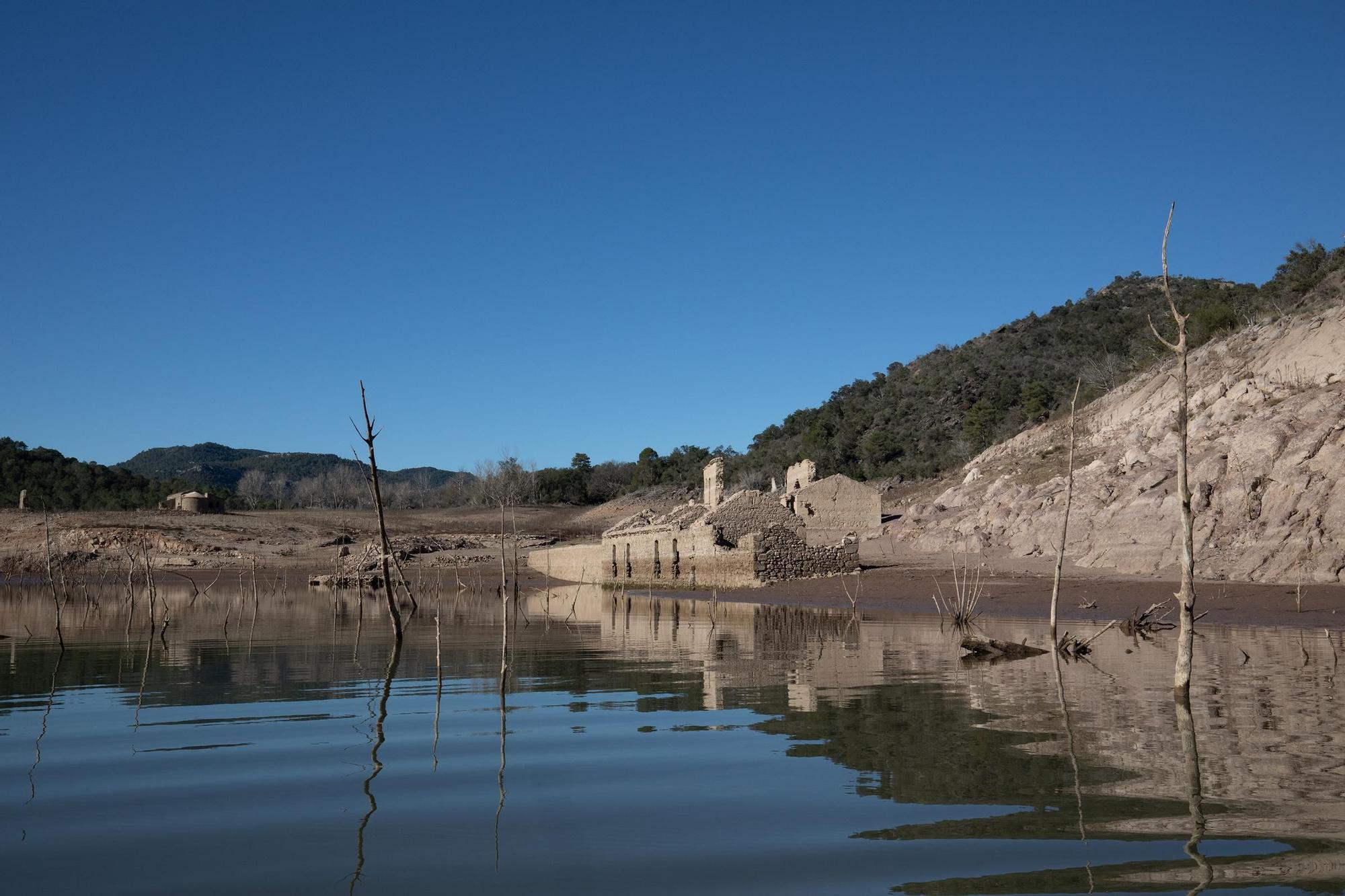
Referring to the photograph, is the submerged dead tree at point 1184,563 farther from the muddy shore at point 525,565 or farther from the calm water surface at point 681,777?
the muddy shore at point 525,565

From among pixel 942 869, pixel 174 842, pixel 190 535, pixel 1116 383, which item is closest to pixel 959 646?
pixel 942 869

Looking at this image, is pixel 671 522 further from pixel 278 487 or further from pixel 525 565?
pixel 278 487

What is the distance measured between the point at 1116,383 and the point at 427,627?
43.9 metres

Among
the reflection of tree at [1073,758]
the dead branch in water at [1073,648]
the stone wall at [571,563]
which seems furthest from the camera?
the stone wall at [571,563]

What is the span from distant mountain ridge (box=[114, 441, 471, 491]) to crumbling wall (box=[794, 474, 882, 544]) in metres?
131

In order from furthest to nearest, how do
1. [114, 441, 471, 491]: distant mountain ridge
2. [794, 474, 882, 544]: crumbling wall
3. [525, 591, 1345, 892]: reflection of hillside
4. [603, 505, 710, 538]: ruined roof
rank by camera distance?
[114, 441, 471, 491]: distant mountain ridge
[794, 474, 882, 544]: crumbling wall
[603, 505, 710, 538]: ruined roof
[525, 591, 1345, 892]: reflection of hillside

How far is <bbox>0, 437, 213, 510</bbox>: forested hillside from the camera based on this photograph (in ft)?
265

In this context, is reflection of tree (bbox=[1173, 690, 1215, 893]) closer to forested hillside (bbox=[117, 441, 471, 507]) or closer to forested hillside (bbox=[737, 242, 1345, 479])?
forested hillside (bbox=[737, 242, 1345, 479])

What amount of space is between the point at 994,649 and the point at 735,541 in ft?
73.3

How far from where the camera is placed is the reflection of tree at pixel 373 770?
5.49m

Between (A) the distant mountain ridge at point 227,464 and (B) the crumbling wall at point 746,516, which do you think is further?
(A) the distant mountain ridge at point 227,464

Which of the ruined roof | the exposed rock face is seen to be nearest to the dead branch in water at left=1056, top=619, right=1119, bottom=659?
the exposed rock face

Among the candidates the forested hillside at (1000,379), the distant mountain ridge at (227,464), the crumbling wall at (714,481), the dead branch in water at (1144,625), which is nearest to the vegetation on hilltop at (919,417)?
the forested hillside at (1000,379)

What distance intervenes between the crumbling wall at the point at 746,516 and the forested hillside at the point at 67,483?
5788 cm
